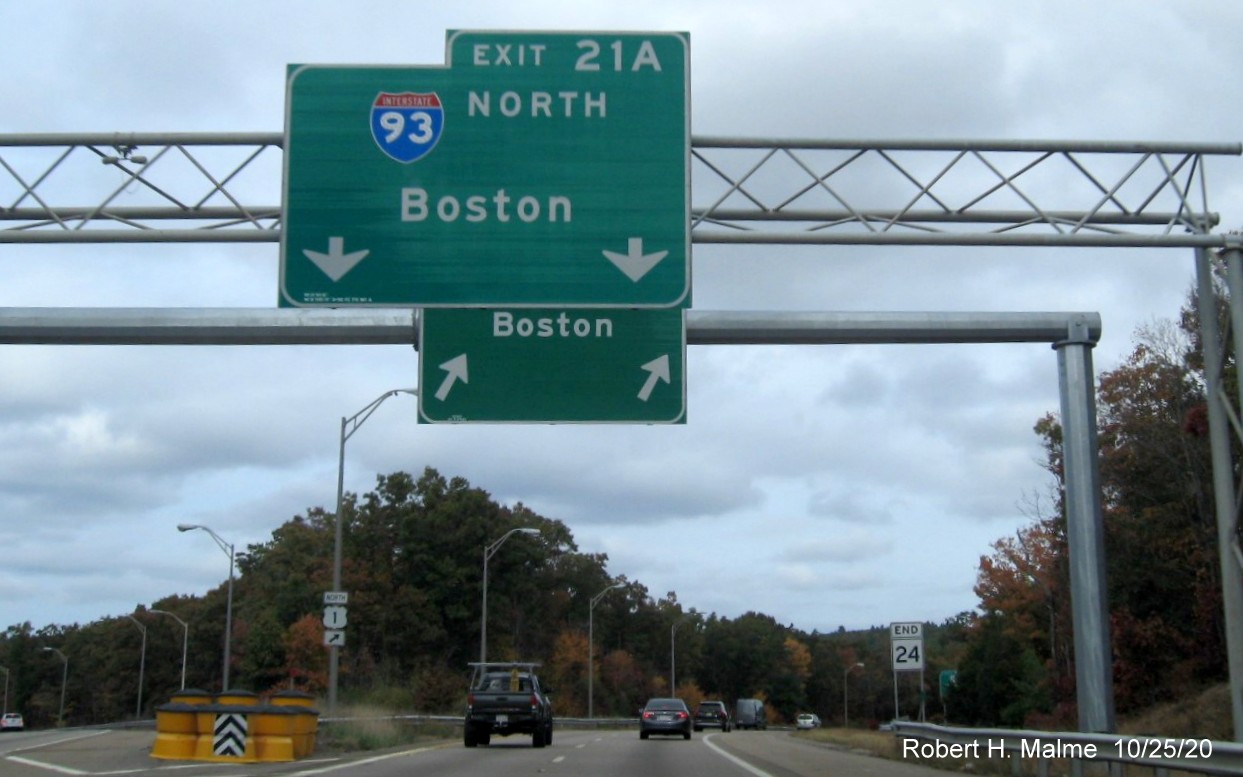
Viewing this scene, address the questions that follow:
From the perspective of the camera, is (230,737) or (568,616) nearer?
(230,737)

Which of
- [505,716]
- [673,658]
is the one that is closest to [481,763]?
[505,716]

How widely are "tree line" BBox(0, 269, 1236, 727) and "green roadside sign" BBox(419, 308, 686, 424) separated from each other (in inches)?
517

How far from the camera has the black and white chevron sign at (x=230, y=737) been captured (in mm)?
21219

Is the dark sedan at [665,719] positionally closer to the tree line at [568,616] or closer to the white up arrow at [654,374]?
the tree line at [568,616]

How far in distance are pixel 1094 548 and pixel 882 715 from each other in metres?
143

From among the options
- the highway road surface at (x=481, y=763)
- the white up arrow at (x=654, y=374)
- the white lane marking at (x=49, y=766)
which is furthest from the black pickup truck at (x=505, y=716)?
the white up arrow at (x=654, y=374)

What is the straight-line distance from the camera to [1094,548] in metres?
15.7

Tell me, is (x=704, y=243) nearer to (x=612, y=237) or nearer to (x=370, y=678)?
(x=612, y=237)

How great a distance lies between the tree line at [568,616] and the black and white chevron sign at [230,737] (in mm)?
12494

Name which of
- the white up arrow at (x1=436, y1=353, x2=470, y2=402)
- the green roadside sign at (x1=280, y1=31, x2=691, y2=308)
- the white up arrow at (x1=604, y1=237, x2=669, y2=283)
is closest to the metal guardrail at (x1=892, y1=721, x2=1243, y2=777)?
the green roadside sign at (x1=280, y1=31, x2=691, y2=308)

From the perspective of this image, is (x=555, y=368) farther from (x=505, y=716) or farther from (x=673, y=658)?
(x=673, y=658)

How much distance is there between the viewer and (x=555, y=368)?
47.0 ft

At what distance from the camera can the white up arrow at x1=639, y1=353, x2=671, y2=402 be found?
14.3 metres

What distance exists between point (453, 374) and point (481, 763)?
1006cm
